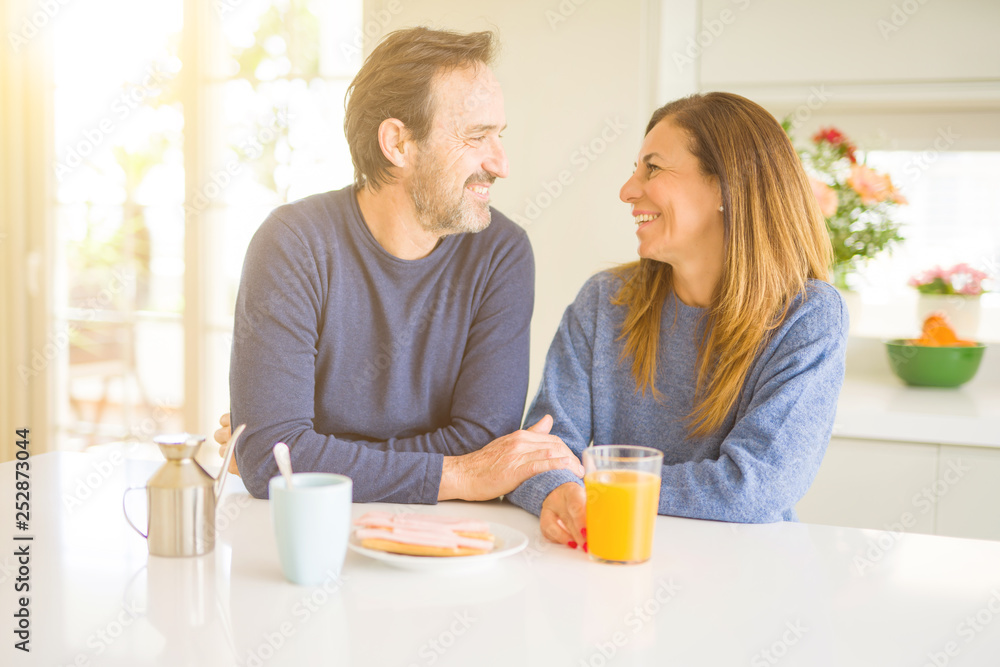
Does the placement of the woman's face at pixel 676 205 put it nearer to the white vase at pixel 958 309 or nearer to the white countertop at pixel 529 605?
the white countertop at pixel 529 605

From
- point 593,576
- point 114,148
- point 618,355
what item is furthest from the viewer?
point 114,148

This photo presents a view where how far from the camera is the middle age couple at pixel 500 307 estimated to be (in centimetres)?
132

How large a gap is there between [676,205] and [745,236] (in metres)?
0.13

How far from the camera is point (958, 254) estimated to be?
266 cm

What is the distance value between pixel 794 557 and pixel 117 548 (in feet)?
2.59

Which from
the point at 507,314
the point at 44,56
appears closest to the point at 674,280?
the point at 507,314

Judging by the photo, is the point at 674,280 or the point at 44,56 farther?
the point at 44,56

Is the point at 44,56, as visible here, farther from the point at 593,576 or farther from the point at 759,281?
the point at 593,576

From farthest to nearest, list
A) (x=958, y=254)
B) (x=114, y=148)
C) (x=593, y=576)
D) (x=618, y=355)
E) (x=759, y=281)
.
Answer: (x=114, y=148) → (x=958, y=254) → (x=618, y=355) → (x=759, y=281) → (x=593, y=576)

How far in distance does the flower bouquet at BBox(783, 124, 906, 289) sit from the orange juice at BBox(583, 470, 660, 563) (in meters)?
1.63

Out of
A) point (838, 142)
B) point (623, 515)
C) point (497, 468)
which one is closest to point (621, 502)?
point (623, 515)

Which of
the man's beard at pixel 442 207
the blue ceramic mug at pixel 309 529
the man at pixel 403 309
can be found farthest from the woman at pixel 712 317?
the blue ceramic mug at pixel 309 529

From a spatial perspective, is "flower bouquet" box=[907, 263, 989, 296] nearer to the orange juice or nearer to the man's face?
the man's face

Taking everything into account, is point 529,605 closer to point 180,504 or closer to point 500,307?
point 180,504
